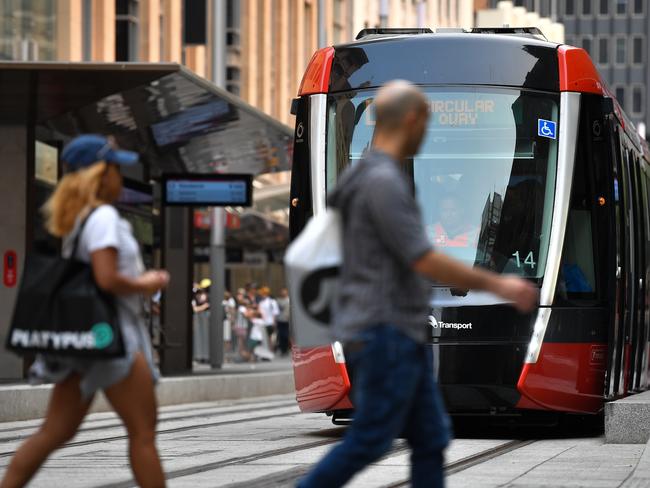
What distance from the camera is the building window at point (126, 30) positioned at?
35.0 meters

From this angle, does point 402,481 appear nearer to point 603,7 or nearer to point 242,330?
point 242,330

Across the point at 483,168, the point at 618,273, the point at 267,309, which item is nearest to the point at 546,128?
the point at 483,168

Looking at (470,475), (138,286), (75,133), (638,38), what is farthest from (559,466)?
(638,38)

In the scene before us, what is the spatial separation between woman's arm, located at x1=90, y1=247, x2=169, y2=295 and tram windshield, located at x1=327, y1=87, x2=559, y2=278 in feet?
22.9

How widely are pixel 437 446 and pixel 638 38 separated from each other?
113002mm

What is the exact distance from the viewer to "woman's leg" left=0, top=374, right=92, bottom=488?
6746 mm

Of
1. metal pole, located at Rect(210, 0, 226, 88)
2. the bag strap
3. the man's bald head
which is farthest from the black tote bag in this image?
metal pole, located at Rect(210, 0, 226, 88)

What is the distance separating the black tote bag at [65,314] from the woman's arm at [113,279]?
71mm

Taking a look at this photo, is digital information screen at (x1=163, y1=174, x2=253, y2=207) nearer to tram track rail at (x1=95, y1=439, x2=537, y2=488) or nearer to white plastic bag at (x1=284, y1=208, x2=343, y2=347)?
tram track rail at (x1=95, y1=439, x2=537, y2=488)

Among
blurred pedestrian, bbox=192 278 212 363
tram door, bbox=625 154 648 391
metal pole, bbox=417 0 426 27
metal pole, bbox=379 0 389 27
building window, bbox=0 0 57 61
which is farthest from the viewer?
metal pole, bbox=417 0 426 27

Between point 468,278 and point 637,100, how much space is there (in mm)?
112273

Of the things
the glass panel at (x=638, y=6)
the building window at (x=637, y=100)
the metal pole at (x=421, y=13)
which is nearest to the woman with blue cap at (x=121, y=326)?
the metal pole at (x=421, y=13)

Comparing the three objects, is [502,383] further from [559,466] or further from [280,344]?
[280,344]

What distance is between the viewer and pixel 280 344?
146 ft
